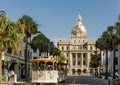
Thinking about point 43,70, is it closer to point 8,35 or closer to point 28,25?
point 8,35

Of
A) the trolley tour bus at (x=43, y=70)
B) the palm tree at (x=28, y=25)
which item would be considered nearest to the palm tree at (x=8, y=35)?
the trolley tour bus at (x=43, y=70)

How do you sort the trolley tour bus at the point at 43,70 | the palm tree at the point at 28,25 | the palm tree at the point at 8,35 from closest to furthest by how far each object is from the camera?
1. the palm tree at the point at 8,35
2. the trolley tour bus at the point at 43,70
3. the palm tree at the point at 28,25

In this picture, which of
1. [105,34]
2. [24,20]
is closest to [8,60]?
[24,20]

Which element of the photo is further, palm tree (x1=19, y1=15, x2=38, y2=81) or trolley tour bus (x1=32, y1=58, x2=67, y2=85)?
palm tree (x1=19, y1=15, x2=38, y2=81)

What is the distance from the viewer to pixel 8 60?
222 feet

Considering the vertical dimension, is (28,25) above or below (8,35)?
above

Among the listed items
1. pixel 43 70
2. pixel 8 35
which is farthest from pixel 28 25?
pixel 8 35

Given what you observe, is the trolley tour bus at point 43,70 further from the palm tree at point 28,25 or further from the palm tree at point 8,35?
the palm tree at point 28,25

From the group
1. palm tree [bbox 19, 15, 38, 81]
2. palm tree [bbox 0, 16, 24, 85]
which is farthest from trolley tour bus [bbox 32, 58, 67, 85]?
palm tree [bbox 19, 15, 38, 81]

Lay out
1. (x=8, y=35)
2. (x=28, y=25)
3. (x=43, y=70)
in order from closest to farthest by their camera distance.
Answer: (x=8, y=35) → (x=43, y=70) → (x=28, y=25)

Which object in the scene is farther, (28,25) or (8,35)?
(28,25)

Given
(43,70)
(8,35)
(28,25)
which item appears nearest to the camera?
(8,35)

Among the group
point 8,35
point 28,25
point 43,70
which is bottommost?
point 43,70

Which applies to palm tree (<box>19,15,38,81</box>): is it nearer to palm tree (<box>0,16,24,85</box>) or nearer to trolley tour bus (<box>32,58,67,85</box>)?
trolley tour bus (<box>32,58,67,85</box>)
